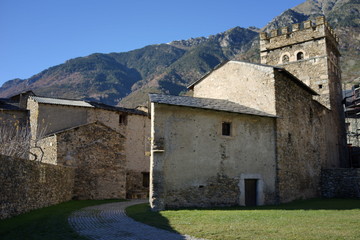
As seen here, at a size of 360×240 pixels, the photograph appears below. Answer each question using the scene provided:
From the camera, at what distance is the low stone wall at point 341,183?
19.5m

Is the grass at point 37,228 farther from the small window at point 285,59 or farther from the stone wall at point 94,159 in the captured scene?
the small window at point 285,59

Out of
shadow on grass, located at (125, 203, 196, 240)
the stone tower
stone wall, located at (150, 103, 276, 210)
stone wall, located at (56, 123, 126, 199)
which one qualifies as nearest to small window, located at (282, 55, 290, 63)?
the stone tower

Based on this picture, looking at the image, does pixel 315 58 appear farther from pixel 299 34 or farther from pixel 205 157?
pixel 205 157

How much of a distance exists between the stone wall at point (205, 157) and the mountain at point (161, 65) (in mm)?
54780

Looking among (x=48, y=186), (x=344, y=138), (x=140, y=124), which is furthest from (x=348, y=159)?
(x=48, y=186)

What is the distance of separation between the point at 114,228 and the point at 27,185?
14.5ft

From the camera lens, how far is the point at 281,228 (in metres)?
8.60

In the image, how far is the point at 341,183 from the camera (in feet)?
65.4

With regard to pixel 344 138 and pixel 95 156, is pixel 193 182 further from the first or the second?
pixel 344 138

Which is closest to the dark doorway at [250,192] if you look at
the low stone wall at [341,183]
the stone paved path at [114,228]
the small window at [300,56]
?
the stone paved path at [114,228]

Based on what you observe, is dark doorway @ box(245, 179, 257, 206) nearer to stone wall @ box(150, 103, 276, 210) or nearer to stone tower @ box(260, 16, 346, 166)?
stone wall @ box(150, 103, 276, 210)

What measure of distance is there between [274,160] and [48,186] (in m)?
10.7

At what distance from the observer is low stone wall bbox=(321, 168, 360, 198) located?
1950cm

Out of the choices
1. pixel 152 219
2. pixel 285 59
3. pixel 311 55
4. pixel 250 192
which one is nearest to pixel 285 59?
pixel 285 59
